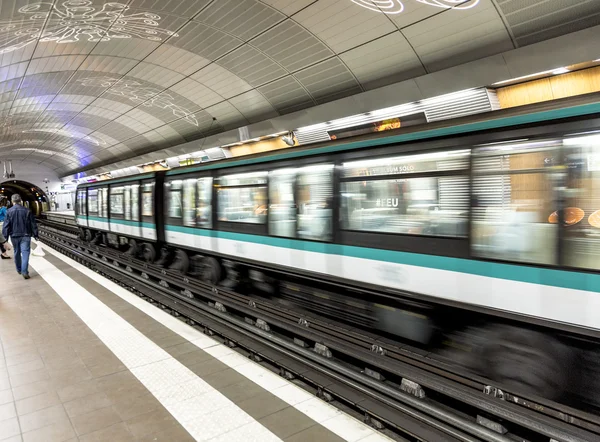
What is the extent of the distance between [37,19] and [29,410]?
8621 mm

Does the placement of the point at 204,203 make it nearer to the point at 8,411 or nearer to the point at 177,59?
the point at 177,59

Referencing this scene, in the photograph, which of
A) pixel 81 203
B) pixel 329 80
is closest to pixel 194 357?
pixel 329 80

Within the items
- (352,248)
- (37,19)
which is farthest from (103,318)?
(37,19)

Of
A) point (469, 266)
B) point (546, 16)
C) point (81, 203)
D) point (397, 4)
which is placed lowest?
point (469, 266)

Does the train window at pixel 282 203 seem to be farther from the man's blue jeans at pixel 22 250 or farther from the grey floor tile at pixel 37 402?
the man's blue jeans at pixel 22 250

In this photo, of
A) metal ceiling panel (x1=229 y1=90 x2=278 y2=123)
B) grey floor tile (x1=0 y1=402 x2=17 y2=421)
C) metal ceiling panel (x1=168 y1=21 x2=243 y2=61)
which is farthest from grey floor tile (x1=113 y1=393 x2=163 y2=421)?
metal ceiling panel (x1=229 y1=90 x2=278 y2=123)

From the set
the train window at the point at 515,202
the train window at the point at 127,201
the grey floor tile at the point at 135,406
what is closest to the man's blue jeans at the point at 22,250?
the train window at the point at 127,201

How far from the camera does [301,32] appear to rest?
30.0ft

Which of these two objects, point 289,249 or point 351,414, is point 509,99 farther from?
point 351,414

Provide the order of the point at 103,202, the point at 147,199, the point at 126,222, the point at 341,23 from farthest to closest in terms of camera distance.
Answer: the point at 103,202 < the point at 126,222 < the point at 147,199 < the point at 341,23

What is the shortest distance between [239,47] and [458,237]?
8.27m

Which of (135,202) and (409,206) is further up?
(135,202)

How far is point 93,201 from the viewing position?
17.1 meters

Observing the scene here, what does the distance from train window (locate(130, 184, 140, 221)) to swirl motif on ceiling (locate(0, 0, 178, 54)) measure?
417 centimetres
